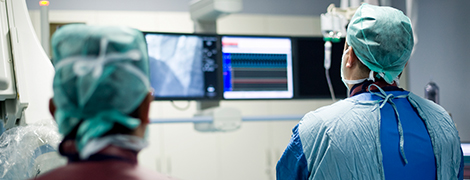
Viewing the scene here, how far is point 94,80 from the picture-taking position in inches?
23.3

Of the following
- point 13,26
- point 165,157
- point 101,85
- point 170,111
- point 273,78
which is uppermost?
point 13,26

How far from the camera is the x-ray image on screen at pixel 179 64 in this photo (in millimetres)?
2213

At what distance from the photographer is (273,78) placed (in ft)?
8.07

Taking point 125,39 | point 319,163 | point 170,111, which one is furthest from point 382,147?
point 170,111

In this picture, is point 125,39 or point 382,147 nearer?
point 125,39

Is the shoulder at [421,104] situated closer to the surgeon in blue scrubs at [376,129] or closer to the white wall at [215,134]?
the surgeon in blue scrubs at [376,129]

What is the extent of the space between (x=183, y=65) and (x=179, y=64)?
0.02 m

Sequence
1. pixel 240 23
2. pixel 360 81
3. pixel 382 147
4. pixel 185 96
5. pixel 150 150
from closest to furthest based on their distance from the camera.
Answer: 1. pixel 382 147
2. pixel 360 81
3. pixel 185 96
4. pixel 150 150
5. pixel 240 23

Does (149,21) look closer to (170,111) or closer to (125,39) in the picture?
(170,111)

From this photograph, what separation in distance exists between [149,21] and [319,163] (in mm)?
1982

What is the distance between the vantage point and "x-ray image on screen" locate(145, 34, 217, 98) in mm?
2213

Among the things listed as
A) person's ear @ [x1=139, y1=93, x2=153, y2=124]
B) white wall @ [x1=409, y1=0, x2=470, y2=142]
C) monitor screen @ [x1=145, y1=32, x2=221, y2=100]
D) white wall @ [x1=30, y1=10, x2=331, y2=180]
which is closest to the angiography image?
monitor screen @ [x1=145, y1=32, x2=221, y2=100]

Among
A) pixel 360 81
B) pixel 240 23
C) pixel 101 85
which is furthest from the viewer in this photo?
pixel 240 23

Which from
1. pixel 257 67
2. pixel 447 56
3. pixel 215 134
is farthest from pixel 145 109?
pixel 447 56
